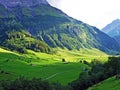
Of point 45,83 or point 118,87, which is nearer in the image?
point 118,87

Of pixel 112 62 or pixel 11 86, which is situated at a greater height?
pixel 112 62

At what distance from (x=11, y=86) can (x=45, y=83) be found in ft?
37.6

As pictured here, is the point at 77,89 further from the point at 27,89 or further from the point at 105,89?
the point at 105,89

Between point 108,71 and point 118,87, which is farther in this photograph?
point 108,71

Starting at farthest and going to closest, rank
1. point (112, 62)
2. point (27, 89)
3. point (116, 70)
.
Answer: point (112, 62)
point (116, 70)
point (27, 89)

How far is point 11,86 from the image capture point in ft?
357

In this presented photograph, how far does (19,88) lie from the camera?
106562 millimetres

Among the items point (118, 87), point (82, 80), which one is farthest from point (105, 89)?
point (82, 80)

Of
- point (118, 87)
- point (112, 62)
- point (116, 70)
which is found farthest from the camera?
point (112, 62)

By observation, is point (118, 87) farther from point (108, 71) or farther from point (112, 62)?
point (112, 62)

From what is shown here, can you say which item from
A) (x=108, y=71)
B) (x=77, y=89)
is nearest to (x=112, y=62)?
(x=108, y=71)

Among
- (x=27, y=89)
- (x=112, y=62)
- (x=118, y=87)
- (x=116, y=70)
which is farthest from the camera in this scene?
(x=112, y=62)

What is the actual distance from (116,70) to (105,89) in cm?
4676

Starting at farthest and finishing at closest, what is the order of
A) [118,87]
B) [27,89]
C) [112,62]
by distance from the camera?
1. [112,62]
2. [27,89]
3. [118,87]
